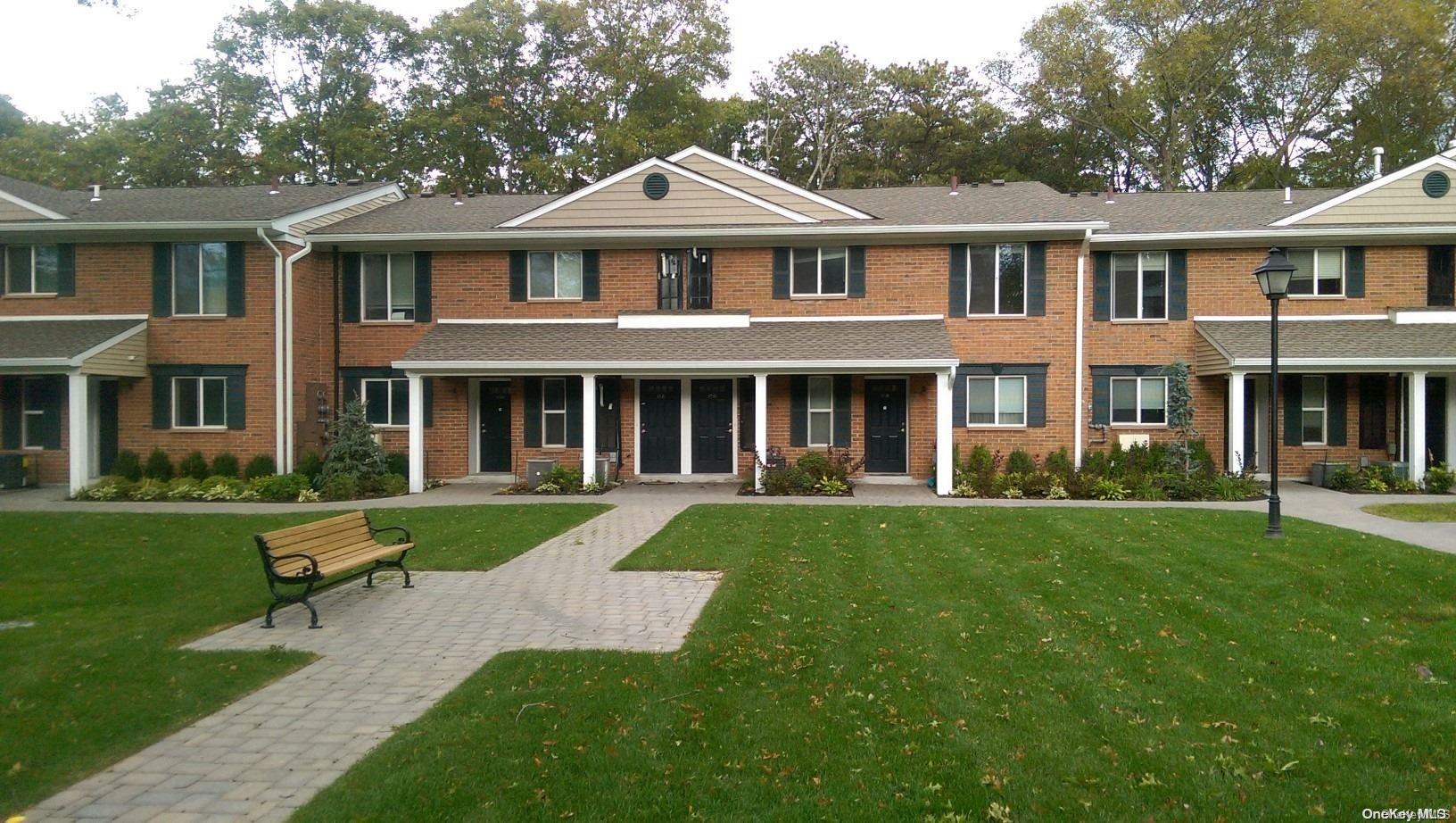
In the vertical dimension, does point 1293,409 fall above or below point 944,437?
above

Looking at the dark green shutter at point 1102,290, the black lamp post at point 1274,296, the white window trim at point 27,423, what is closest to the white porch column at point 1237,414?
the dark green shutter at point 1102,290

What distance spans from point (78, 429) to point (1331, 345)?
1001 inches

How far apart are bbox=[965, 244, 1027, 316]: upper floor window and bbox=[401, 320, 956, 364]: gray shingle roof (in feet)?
3.55

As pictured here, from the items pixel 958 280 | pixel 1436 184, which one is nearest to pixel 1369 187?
pixel 1436 184

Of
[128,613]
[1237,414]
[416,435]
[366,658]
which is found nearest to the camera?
[366,658]

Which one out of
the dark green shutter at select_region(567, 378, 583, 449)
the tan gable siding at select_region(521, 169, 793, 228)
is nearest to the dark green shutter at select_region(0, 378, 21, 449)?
the tan gable siding at select_region(521, 169, 793, 228)

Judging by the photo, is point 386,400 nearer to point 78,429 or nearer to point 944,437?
point 78,429

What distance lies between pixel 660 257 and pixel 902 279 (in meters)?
5.47

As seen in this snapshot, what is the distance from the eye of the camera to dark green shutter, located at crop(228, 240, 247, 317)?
1759 centimetres

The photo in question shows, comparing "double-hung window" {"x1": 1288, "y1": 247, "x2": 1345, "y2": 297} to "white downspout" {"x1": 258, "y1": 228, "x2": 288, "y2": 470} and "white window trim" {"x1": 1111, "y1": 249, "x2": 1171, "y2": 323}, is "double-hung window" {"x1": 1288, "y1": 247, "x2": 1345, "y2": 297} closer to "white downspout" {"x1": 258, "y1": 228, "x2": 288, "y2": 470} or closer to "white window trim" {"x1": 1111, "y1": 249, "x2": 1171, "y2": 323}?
"white window trim" {"x1": 1111, "y1": 249, "x2": 1171, "y2": 323}

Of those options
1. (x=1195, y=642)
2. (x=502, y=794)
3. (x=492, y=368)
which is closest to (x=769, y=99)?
(x=492, y=368)

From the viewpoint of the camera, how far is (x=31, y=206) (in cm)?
1759

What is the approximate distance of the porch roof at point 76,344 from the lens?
15961 mm

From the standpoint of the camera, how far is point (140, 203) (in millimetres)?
19141
